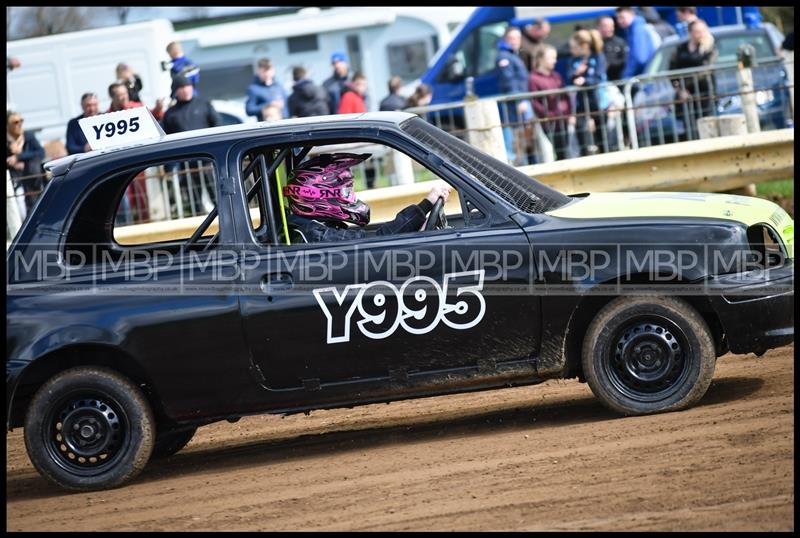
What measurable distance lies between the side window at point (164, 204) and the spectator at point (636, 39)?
6830mm

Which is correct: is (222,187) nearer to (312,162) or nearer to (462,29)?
(312,162)

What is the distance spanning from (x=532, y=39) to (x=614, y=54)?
1945 mm

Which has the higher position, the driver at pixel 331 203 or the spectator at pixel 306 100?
the spectator at pixel 306 100

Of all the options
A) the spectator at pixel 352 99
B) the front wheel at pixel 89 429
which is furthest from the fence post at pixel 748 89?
the front wheel at pixel 89 429

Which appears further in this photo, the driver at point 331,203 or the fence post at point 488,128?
the fence post at point 488,128

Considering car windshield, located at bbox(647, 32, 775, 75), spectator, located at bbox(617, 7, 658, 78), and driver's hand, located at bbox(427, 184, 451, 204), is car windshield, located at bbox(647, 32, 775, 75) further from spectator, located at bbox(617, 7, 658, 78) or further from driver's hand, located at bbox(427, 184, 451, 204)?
driver's hand, located at bbox(427, 184, 451, 204)

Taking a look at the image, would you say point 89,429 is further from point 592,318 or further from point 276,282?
point 592,318

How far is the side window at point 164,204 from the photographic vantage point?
13.6 m

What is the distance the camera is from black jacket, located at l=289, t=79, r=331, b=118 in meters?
17.0

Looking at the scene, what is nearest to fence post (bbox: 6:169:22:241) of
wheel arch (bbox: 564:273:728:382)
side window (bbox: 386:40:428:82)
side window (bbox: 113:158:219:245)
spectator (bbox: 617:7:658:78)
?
side window (bbox: 113:158:219:245)

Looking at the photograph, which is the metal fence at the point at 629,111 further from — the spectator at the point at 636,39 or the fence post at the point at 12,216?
the fence post at the point at 12,216

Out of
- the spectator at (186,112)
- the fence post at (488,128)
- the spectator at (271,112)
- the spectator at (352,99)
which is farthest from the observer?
the spectator at (352,99)

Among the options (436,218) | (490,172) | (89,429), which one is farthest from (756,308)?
(89,429)

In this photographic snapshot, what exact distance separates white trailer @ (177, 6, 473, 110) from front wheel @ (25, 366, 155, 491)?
18.0 meters
